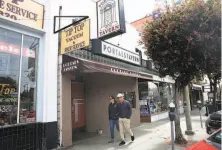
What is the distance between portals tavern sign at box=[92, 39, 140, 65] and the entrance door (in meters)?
2.17

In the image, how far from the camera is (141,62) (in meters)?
12.7

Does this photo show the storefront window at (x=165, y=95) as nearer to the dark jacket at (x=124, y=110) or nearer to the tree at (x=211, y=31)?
the dark jacket at (x=124, y=110)

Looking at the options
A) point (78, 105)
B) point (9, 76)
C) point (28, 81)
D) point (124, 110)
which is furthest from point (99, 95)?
point (9, 76)

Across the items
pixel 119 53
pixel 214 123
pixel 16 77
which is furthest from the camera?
pixel 119 53

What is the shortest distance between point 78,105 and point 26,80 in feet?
12.6

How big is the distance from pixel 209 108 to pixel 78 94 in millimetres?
10814

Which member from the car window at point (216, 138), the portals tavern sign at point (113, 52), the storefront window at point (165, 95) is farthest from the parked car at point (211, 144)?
the storefront window at point (165, 95)

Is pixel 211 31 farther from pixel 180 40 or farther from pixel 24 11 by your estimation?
pixel 24 11

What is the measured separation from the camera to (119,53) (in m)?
10.5

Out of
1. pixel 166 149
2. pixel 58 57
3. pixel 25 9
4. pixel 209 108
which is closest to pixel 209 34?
pixel 166 149

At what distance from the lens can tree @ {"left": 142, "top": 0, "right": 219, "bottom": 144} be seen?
657 cm

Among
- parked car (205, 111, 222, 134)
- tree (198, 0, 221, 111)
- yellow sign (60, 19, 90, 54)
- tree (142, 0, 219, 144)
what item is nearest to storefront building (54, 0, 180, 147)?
yellow sign (60, 19, 90, 54)

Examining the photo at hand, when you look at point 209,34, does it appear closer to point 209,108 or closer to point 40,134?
point 40,134

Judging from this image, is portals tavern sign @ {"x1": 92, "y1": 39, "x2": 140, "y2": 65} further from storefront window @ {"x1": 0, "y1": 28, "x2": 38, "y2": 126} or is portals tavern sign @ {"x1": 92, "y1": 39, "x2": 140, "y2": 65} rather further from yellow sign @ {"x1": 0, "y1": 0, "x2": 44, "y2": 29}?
storefront window @ {"x1": 0, "y1": 28, "x2": 38, "y2": 126}
